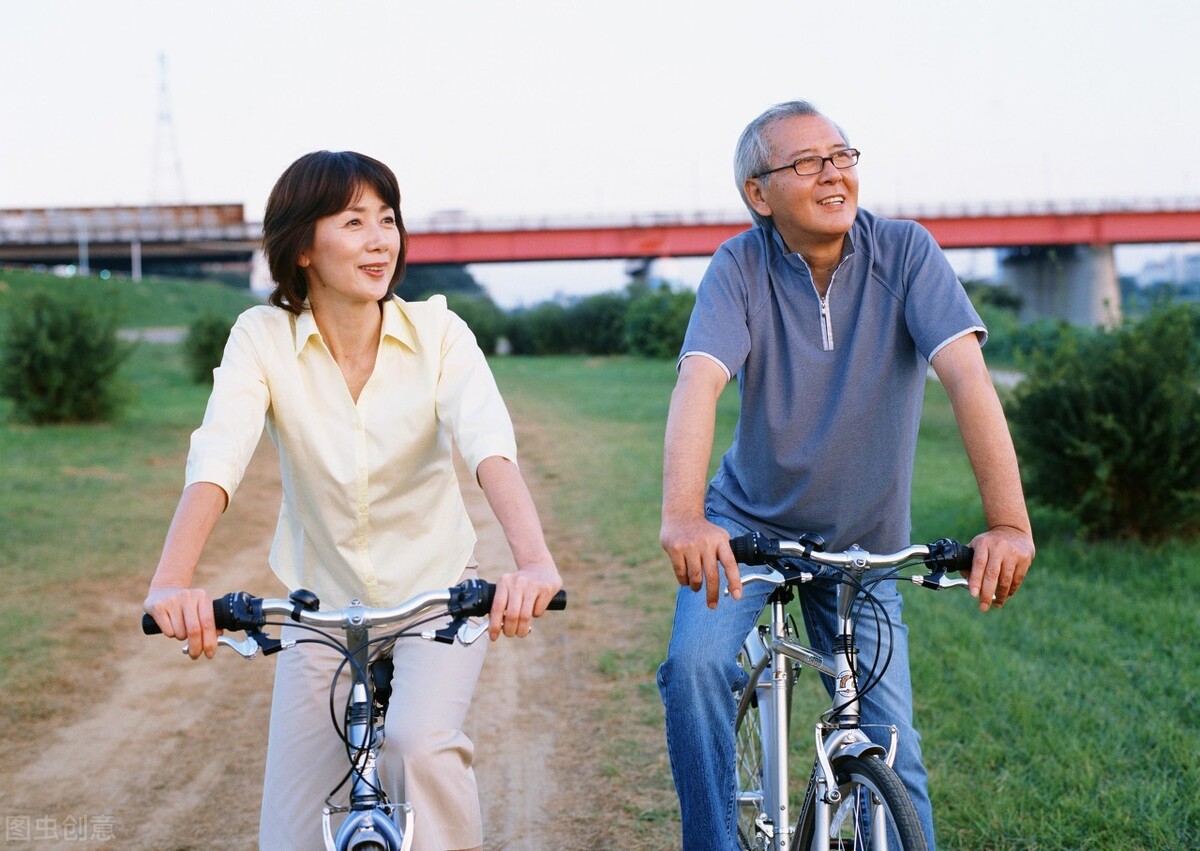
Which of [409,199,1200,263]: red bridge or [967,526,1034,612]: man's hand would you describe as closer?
[967,526,1034,612]: man's hand

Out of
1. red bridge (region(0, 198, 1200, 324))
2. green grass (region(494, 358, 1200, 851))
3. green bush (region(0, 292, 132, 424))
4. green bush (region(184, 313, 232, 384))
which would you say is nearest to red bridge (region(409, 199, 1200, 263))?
red bridge (region(0, 198, 1200, 324))

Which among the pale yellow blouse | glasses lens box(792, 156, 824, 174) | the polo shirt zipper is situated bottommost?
the pale yellow blouse

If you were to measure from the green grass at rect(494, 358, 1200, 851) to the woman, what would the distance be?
1.83 meters

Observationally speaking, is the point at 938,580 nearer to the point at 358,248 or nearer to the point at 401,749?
the point at 401,749

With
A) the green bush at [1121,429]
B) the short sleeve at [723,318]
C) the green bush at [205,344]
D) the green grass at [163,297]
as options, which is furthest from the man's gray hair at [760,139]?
the green grass at [163,297]

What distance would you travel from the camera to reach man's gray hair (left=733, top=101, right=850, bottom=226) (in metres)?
3.09

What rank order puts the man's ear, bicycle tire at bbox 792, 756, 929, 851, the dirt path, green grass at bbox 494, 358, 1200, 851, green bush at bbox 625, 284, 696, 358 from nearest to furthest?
1. bicycle tire at bbox 792, 756, 929, 851
2. the man's ear
3. green grass at bbox 494, 358, 1200, 851
4. the dirt path
5. green bush at bbox 625, 284, 696, 358

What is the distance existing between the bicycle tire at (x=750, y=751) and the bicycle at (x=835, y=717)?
8cm

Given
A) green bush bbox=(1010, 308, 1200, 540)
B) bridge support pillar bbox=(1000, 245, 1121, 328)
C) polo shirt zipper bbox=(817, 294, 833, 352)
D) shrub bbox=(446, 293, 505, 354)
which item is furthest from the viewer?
shrub bbox=(446, 293, 505, 354)

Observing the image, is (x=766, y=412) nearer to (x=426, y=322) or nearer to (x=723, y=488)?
(x=723, y=488)

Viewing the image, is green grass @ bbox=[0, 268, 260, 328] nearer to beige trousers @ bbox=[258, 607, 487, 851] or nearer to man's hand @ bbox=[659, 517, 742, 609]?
beige trousers @ bbox=[258, 607, 487, 851]

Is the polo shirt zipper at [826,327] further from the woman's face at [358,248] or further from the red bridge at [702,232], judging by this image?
the red bridge at [702,232]

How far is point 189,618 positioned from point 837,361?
1.62 meters

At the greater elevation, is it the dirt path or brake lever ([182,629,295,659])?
brake lever ([182,629,295,659])
